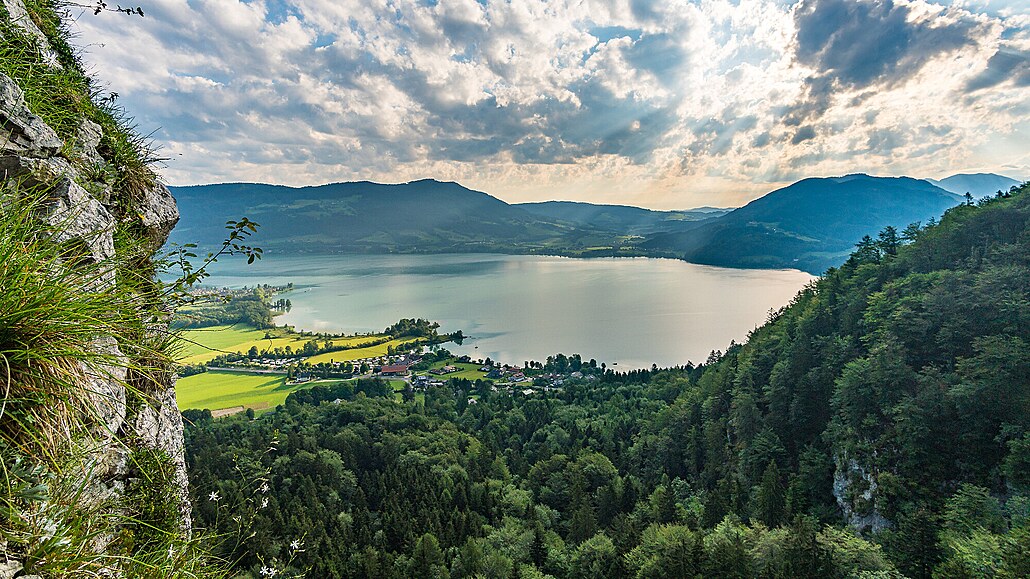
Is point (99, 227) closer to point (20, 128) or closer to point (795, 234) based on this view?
point (20, 128)

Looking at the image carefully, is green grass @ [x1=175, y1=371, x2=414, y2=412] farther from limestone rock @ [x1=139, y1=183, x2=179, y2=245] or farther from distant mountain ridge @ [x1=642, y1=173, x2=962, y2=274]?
distant mountain ridge @ [x1=642, y1=173, x2=962, y2=274]

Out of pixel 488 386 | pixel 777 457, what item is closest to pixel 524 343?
pixel 488 386

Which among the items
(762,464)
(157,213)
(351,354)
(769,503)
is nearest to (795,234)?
(351,354)

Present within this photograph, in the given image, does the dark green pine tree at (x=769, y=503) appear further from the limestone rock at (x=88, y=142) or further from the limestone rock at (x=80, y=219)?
the limestone rock at (x=88, y=142)

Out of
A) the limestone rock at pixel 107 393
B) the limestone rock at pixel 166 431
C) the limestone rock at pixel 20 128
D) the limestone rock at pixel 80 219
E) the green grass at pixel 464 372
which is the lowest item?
the green grass at pixel 464 372

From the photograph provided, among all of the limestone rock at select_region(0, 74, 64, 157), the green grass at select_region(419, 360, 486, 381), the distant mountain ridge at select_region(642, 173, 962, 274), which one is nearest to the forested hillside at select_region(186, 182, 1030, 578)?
the limestone rock at select_region(0, 74, 64, 157)

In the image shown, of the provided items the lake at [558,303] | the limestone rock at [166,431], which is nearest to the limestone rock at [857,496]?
the limestone rock at [166,431]
